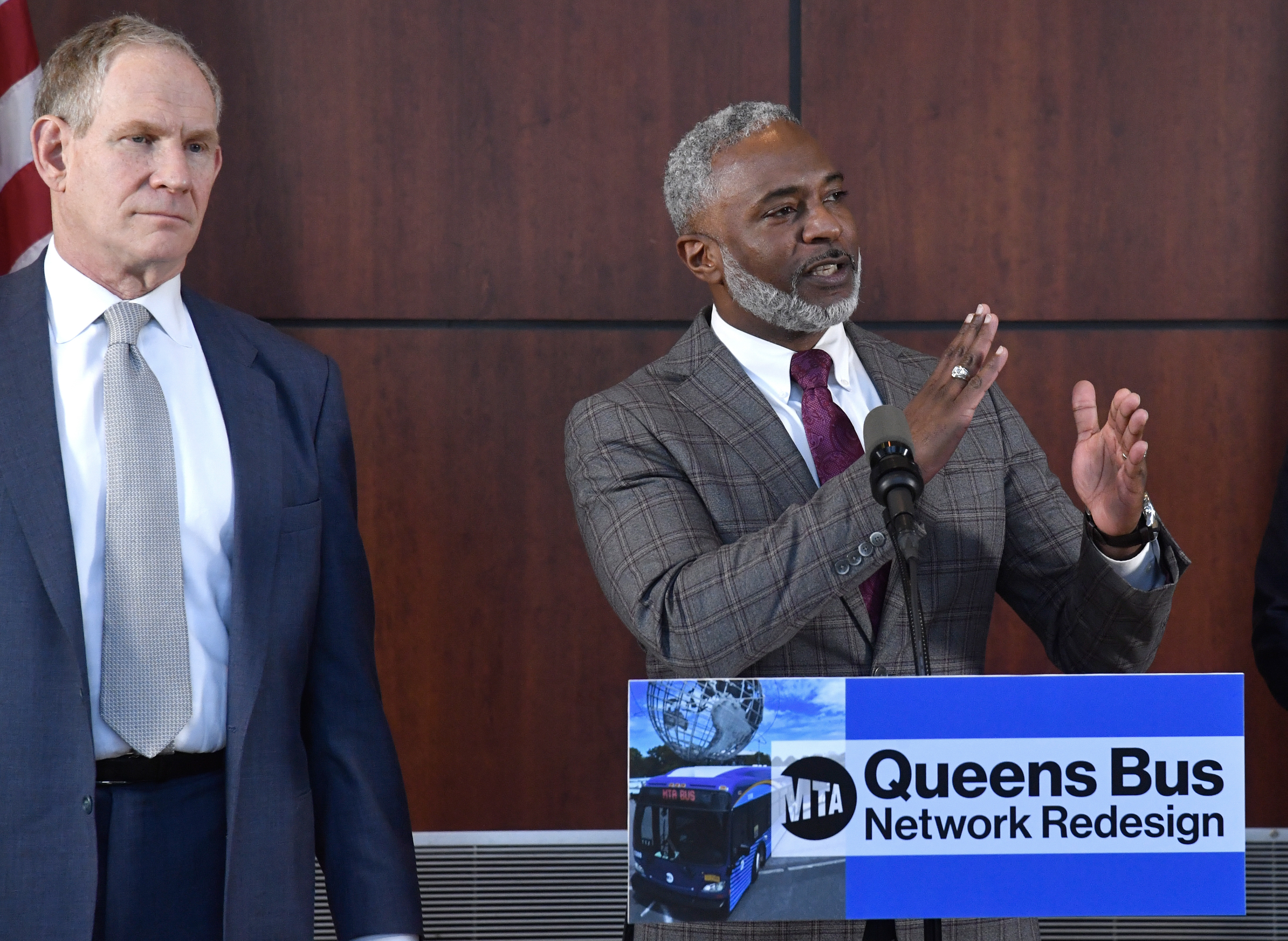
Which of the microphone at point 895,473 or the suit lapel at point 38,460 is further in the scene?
the suit lapel at point 38,460

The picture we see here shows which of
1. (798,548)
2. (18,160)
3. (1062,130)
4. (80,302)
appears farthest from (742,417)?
(18,160)

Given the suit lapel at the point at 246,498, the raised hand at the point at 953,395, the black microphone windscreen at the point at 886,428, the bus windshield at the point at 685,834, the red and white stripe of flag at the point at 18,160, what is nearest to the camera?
the bus windshield at the point at 685,834

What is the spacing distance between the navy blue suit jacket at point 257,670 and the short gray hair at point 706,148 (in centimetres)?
67

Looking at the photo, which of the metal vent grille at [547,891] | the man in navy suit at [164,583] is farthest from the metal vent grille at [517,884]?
the man in navy suit at [164,583]

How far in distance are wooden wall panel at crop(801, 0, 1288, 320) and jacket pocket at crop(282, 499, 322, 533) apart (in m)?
1.48

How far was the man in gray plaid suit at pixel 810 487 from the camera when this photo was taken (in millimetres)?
1603

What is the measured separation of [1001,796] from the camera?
1.22 metres

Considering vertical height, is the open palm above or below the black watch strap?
above

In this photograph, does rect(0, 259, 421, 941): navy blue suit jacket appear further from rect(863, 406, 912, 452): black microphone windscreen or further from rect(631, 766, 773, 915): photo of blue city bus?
rect(863, 406, 912, 452): black microphone windscreen

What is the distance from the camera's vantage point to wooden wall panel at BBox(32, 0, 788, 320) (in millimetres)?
2750

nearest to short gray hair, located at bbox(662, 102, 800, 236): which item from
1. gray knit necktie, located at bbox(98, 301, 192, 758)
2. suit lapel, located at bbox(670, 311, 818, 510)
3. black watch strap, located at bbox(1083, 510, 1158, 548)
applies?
suit lapel, located at bbox(670, 311, 818, 510)

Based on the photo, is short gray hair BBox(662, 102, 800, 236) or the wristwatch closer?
the wristwatch

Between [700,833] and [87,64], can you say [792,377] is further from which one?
[87,64]

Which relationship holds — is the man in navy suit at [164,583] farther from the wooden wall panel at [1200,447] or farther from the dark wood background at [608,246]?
the wooden wall panel at [1200,447]
